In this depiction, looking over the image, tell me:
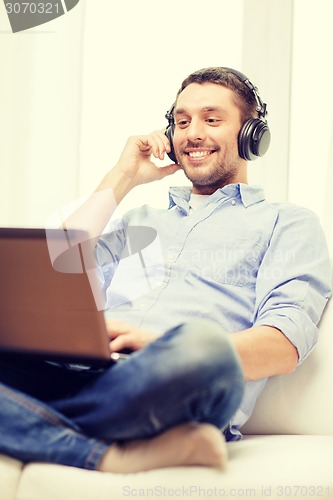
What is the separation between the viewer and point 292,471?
1.04 meters

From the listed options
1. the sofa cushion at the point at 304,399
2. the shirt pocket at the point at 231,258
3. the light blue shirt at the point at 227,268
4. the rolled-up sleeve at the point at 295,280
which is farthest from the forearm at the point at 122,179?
the sofa cushion at the point at 304,399

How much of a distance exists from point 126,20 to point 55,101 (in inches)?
16.4

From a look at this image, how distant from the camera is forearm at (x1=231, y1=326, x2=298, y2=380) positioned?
126cm

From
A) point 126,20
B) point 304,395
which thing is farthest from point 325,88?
point 304,395

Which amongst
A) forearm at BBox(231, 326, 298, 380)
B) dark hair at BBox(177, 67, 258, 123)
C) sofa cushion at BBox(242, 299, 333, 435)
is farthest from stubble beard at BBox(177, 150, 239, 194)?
forearm at BBox(231, 326, 298, 380)

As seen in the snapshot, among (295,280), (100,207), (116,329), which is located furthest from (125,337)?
(100,207)

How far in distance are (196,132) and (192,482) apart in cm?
103

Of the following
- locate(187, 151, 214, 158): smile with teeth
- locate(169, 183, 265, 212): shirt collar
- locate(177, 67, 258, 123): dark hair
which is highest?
locate(177, 67, 258, 123): dark hair

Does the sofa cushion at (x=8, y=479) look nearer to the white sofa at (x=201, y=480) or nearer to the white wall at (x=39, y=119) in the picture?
the white sofa at (x=201, y=480)

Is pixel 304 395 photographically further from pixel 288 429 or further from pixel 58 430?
pixel 58 430

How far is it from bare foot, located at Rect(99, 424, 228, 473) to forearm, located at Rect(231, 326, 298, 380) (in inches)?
10.3

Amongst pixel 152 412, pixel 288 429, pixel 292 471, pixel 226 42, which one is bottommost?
pixel 288 429

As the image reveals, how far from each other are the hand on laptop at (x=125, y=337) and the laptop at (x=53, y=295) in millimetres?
57

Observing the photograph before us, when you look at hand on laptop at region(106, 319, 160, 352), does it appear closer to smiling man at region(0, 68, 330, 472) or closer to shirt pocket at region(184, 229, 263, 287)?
smiling man at region(0, 68, 330, 472)
